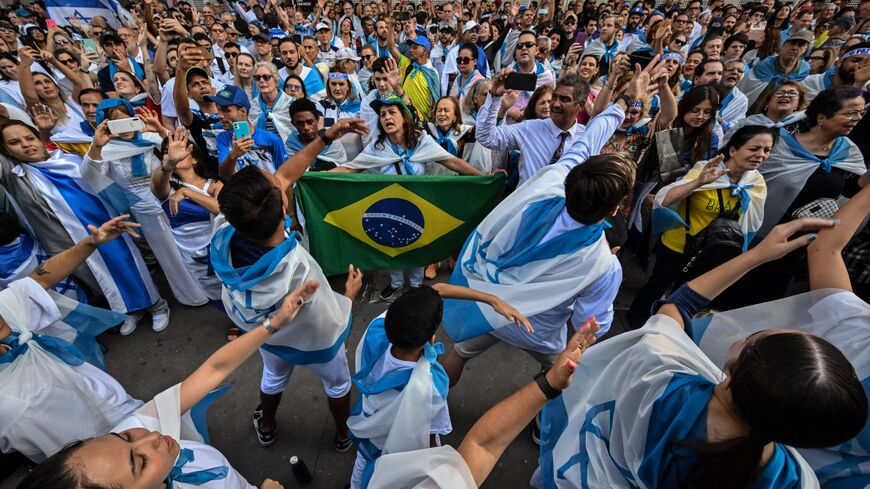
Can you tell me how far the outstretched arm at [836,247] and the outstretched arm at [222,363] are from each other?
2219 millimetres

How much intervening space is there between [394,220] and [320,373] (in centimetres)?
163

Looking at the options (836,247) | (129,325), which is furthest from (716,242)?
(129,325)

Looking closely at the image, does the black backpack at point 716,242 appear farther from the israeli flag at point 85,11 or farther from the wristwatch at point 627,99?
the israeli flag at point 85,11

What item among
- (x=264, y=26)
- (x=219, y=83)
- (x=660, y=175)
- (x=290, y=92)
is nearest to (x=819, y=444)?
(x=660, y=175)

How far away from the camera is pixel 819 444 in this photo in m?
0.88

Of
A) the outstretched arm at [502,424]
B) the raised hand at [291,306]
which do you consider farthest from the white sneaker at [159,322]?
the outstretched arm at [502,424]

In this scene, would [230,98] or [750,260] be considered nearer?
[750,260]

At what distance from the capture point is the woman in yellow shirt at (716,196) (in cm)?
265

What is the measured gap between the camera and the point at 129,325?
3.41m

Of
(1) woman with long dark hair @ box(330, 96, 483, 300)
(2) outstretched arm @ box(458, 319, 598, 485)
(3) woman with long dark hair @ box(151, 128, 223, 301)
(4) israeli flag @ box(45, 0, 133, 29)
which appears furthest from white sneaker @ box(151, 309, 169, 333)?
(4) israeli flag @ box(45, 0, 133, 29)

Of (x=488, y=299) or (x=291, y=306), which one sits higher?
(x=291, y=306)

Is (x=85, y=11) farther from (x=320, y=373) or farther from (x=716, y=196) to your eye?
(x=716, y=196)

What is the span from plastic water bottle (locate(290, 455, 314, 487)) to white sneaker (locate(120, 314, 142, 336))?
234cm

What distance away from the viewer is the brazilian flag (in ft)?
11.0
